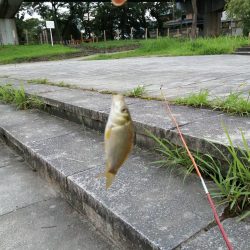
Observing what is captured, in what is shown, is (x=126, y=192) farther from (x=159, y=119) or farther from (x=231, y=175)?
(x=159, y=119)

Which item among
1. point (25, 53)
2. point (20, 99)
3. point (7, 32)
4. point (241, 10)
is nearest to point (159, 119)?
point (20, 99)

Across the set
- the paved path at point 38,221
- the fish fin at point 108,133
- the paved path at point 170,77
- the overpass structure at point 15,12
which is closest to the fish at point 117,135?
the fish fin at point 108,133

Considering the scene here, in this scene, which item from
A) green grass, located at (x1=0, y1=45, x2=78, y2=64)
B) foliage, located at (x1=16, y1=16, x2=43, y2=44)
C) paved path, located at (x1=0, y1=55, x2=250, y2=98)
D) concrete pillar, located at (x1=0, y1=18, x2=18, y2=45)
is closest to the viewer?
paved path, located at (x1=0, y1=55, x2=250, y2=98)

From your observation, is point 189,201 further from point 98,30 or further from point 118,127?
point 98,30

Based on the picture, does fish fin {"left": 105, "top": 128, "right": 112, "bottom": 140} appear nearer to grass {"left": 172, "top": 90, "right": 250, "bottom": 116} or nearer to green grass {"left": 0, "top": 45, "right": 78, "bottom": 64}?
grass {"left": 172, "top": 90, "right": 250, "bottom": 116}

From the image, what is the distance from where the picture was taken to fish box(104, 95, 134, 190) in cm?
49

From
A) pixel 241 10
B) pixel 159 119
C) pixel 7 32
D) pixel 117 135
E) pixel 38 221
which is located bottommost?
pixel 38 221

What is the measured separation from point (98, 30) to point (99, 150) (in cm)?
4801

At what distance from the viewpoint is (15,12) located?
2759cm

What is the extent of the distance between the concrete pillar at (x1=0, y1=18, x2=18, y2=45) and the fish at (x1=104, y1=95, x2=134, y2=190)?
30.5 m

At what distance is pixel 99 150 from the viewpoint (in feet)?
8.50

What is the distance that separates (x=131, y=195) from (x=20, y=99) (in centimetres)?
304

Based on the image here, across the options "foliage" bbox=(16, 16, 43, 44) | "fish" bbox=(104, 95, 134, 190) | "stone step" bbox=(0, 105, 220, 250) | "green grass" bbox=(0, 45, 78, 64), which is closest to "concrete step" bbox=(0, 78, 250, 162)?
"stone step" bbox=(0, 105, 220, 250)

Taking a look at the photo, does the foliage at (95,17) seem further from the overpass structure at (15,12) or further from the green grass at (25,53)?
the green grass at (25,53)
